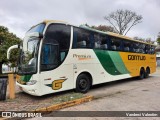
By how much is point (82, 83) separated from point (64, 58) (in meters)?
1.61

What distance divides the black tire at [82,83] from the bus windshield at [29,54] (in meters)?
2.29

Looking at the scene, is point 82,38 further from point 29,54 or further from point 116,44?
point 116,44

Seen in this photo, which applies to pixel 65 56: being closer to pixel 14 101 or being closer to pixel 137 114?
pixel 14 101

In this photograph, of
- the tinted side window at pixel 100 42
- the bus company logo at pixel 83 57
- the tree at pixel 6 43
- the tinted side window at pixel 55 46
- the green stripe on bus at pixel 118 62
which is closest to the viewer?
the tinted side window at pixel 55 46

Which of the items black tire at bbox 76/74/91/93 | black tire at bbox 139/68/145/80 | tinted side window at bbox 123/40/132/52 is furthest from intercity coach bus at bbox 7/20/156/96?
black tire at bbox 139/68/145/80

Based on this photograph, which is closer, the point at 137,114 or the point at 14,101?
the point at 137,114

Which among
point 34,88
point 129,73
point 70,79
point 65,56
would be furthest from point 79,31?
point 129,73

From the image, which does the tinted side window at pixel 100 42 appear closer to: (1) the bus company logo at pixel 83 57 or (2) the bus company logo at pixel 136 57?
(1) the bus company logo at pixel 83 57

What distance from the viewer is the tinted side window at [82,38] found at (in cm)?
792

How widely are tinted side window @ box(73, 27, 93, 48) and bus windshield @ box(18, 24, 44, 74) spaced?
1.67 metres

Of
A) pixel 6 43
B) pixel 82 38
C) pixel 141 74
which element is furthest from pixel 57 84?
pixel 6 43

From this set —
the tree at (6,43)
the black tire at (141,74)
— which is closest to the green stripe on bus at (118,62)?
the black tire at (141,74)

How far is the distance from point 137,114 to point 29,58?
442 centimetres

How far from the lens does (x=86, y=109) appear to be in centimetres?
575
